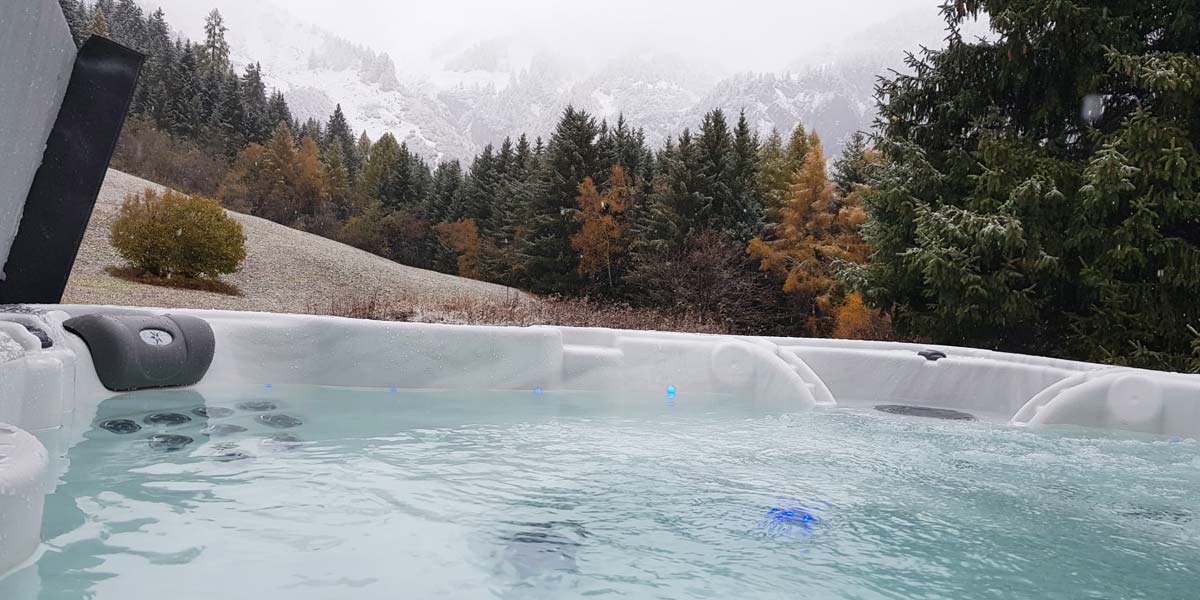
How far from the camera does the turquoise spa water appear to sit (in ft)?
5.45

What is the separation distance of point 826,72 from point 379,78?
110ft

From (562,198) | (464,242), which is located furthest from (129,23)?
(562,198)

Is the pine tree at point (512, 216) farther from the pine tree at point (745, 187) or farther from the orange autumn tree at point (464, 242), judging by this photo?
the pine tree at point (745, 187)

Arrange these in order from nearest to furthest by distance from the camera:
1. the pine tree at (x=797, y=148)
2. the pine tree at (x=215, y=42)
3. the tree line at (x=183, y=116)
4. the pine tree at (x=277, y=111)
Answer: the pine tree at (x=797, y=148), the tree line at (x=183, y=116), the pine tree at (x=277, y=111), the pine tree at (x=215, y=42)

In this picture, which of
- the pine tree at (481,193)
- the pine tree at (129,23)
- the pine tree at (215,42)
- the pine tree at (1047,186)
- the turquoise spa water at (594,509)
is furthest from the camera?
the pine tree at (215,42)

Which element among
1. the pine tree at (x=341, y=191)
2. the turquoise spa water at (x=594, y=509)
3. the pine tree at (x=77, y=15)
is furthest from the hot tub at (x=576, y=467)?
the pine tree at (x=77, y=15)

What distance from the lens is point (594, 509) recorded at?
2168mm

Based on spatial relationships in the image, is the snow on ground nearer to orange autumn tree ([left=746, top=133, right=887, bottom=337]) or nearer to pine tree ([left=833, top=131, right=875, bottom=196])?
orange autumn tree ([left=746, top=133, right=887, bottom=337])

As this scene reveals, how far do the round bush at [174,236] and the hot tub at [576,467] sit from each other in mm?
8126

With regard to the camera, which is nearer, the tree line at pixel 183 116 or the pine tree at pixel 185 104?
the tree line at pixel 183 116

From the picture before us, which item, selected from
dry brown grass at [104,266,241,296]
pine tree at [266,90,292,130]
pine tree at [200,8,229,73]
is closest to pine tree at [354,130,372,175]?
pine tree at [266,90,292,130]

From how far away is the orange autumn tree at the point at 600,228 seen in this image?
16859 mm

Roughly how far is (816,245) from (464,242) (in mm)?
10279

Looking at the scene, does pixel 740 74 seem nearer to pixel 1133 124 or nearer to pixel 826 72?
pixel 826 72
